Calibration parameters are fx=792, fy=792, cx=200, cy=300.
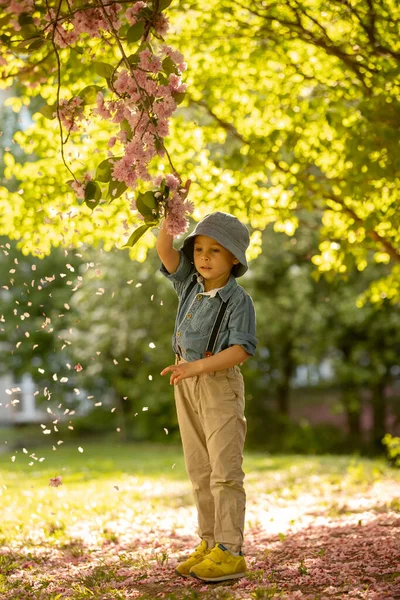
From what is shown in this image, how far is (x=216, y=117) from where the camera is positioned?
643cm

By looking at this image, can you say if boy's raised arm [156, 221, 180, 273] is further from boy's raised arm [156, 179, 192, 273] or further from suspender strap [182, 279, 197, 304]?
suspender strap [182, 279, 197, 304]

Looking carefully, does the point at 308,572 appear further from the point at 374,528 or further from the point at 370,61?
the point at 370,61

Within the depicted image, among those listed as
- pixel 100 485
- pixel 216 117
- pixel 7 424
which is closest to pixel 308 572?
pixel 216 117

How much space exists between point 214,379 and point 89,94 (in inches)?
54.0

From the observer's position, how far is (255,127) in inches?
261

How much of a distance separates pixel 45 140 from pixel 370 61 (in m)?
2.67

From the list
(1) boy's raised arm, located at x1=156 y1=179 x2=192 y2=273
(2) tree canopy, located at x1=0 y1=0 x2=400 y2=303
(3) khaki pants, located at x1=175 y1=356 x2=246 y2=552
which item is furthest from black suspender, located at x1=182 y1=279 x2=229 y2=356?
(2) tree canopy, located at x1=0 y1=0 x2=400 y2=303

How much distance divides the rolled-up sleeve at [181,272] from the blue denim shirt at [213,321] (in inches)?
4.8

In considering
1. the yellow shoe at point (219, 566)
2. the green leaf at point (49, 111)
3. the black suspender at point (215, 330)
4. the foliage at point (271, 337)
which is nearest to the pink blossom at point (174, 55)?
the green leaf at point (49, 111)

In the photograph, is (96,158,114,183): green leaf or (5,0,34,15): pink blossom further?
(96,158,114,183): green leaf

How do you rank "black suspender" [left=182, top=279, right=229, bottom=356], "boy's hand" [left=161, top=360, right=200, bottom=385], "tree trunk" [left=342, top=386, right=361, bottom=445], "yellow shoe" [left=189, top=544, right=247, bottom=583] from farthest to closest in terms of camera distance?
"tree trunk" [left=342, top=386, right=361, bottom=445] < "black suspender" [left=182, top=279, right=229, bottom=356] < "yellow shoe" [left=189, top=544, right=247, bottom=583] < "boy's hand" [left=161, top=360, right=200, bottom=385]

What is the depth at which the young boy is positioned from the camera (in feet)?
11.5

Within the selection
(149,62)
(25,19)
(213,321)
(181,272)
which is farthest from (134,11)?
(213,321)

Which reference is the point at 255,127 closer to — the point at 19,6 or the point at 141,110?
the point at 141,110
